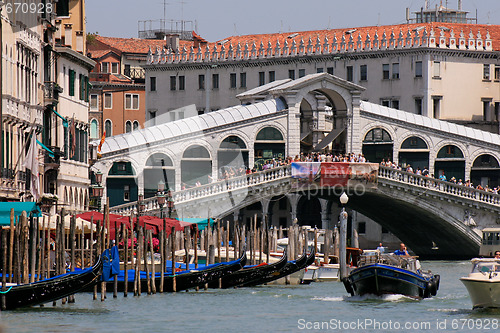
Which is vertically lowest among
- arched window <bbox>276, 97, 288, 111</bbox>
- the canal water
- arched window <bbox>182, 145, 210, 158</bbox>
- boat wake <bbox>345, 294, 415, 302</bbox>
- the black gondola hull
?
the canal water

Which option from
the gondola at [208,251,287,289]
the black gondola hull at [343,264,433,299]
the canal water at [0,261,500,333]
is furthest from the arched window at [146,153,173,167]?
the black gondola hull at [343,264,433,299]

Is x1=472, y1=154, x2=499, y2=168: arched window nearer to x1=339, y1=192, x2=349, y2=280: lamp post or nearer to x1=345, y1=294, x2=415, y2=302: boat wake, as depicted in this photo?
x1=339, y1=192, x2=349, y2=280: lamp post

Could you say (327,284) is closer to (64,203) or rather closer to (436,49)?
(64,203)

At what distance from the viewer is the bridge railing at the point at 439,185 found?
196ft

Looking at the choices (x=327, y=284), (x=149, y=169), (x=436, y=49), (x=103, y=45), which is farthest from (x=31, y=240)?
(x=103, y=45)

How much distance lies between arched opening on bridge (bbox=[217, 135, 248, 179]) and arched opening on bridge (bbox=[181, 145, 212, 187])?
0.51 meters

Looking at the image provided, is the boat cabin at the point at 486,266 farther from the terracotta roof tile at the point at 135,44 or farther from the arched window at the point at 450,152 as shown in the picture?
the terracotta roof tile at the point at 135,44

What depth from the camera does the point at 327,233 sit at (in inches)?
1973

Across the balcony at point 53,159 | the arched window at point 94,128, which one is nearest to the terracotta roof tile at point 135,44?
the arched window at point 94,128

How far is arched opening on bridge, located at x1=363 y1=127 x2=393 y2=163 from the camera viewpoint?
6544 cm

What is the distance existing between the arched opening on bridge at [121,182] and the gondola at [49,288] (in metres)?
27.4

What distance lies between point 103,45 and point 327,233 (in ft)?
123

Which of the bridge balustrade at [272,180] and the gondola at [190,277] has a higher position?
the bridge balustrade at [272,180]

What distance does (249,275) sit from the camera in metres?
41.3
